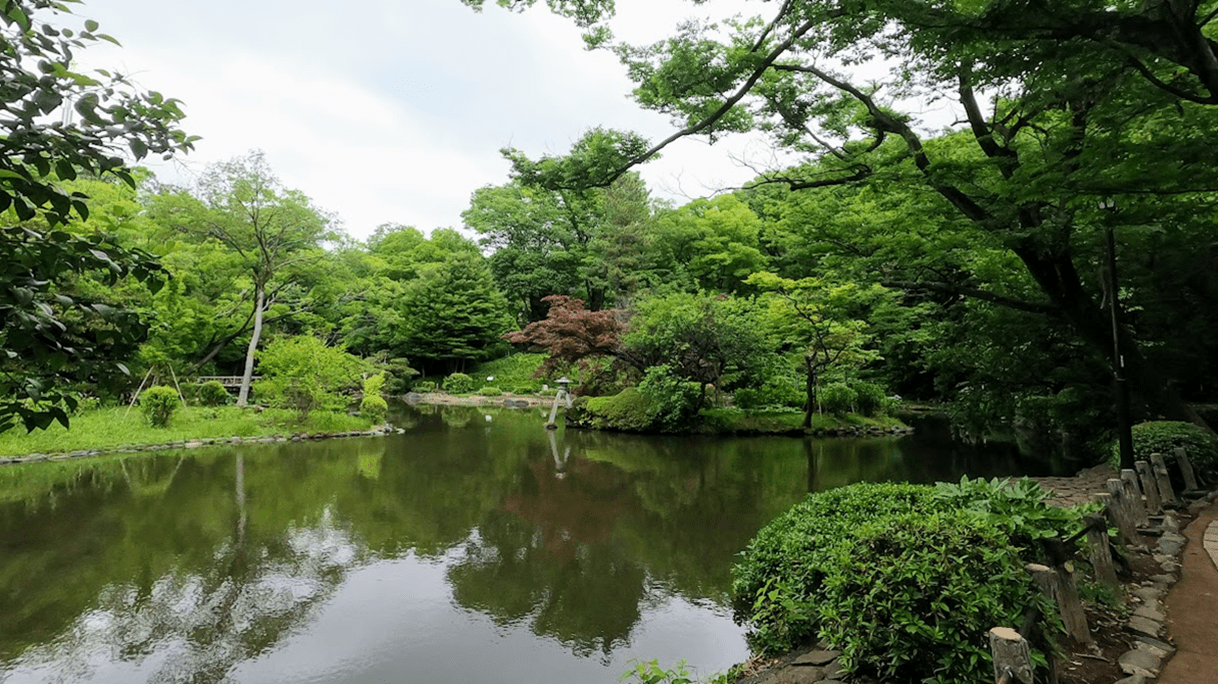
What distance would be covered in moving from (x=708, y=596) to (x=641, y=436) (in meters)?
Result: 8.62

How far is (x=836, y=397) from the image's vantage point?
14094 mm

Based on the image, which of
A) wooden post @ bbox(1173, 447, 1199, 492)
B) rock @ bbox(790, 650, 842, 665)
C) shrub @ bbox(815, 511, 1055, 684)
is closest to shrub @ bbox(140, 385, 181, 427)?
rock @ bbox(790, 650, 842, 665)

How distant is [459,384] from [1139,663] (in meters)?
22.6

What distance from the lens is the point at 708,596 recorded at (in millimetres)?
4250

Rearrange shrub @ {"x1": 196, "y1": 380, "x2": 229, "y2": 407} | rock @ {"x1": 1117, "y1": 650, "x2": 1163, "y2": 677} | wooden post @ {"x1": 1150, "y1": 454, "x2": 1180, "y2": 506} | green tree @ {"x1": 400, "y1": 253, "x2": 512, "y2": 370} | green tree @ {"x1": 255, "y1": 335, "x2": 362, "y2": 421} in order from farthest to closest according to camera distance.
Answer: green tree @ {"x1": 400, "y1": 253, "x2": 512, "y2": 370} → shrub @ {"x1": 196, "y1": 380, "x2": 229, "y2": 407} → green tree @ {"x1": 255, "y1": 335, "x2": 362, "y2": 421} → wooden post @ {"x1": 1150, "y1": 454, "x2": 1180, "y2": 506} → rock @ {"x1": 1117, "y1": 650, "x2": 1163, "y2": 677}

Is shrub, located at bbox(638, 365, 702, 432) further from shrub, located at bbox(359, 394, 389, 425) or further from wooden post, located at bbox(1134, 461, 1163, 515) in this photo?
wooden post, located at bbox(1134, 461, 1163, 515)

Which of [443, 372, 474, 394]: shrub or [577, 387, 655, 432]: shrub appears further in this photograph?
[443, 372, 474, 394]: shrub

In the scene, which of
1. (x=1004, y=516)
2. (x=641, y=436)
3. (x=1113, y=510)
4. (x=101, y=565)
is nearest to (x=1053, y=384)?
(x=1113, y=510)

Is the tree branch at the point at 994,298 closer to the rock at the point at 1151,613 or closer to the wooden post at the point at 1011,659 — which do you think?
the rock at the point at 1151,613

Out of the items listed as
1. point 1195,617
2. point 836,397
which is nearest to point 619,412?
point 836,397

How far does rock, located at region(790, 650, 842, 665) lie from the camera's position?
8.94 feet

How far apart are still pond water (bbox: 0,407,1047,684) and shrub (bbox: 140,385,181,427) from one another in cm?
215

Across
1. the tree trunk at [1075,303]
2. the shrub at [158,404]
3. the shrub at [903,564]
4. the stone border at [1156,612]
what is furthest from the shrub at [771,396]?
the shrub at [158,404]

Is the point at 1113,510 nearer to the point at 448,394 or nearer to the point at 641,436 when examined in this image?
the point at 641,436
